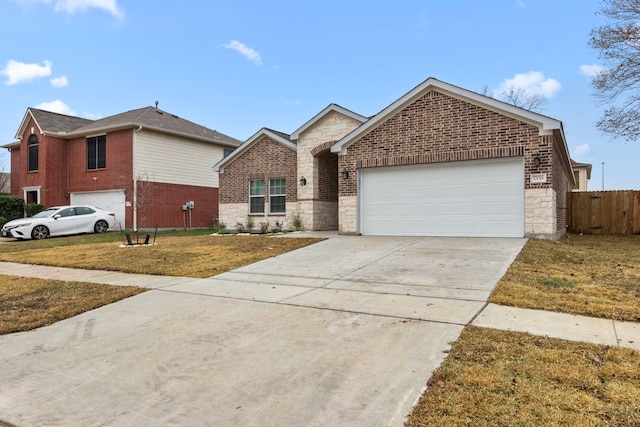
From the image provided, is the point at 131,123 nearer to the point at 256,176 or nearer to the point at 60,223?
the point at 60,223

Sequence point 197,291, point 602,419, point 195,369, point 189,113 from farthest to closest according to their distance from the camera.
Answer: point 189,113, point 197,291, point 195,369, point 602,419

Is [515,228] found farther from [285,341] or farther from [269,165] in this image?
[269,165]

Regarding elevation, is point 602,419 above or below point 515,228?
below

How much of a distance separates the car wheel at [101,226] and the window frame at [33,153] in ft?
25.0

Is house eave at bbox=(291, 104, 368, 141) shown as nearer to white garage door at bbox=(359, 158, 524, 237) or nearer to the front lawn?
white garage door at bbox=(359, 158, 524, 237)

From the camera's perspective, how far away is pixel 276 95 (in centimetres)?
2156

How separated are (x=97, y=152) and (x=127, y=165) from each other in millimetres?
2898

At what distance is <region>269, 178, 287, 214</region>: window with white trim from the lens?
58.0 feet

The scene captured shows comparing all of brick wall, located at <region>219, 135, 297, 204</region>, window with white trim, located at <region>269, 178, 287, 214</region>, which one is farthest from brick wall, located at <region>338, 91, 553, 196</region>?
window with white trim, located at <region>269, 178, 287, 214</region>

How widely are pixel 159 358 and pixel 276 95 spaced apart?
62.9ft

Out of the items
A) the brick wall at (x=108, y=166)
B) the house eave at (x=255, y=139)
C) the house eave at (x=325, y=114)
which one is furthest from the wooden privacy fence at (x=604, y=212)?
the brick wall at (x=108, y=166)

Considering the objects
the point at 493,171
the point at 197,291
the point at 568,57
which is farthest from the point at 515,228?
the point at 197,291

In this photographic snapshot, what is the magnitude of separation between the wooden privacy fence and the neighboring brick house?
Result: 63.7ft

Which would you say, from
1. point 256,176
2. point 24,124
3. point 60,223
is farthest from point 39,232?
point 24,124
